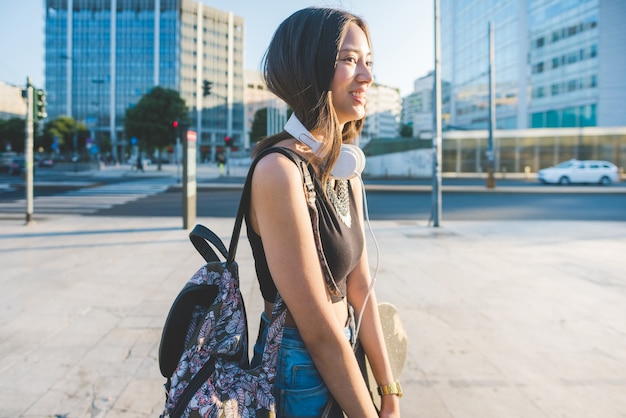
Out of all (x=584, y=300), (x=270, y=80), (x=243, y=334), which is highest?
(x=270, y=80)

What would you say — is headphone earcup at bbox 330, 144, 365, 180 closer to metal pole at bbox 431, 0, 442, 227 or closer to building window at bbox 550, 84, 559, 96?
metal pole at bbox 431, 0, 442, 227

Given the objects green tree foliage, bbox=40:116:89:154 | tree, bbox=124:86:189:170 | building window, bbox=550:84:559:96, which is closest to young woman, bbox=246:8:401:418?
tree, bbox=124:86:189:170

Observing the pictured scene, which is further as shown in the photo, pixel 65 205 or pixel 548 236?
pixel 65 205

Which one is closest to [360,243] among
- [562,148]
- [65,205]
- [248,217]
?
[248,217]

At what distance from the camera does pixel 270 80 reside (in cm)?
133

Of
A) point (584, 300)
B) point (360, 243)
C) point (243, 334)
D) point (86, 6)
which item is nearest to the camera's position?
point (243, 334)

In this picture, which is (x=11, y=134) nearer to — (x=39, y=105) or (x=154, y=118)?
(x=154, y=118)

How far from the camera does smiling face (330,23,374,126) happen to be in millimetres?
1296

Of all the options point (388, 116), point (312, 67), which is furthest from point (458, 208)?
point (388, 116)

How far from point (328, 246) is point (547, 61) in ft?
212

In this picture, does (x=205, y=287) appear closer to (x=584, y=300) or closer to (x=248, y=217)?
(x=248, y=217)

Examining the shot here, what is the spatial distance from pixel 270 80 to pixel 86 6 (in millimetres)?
108056

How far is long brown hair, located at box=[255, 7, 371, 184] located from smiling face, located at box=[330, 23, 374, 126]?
2cm

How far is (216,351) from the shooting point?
1.09 metres
